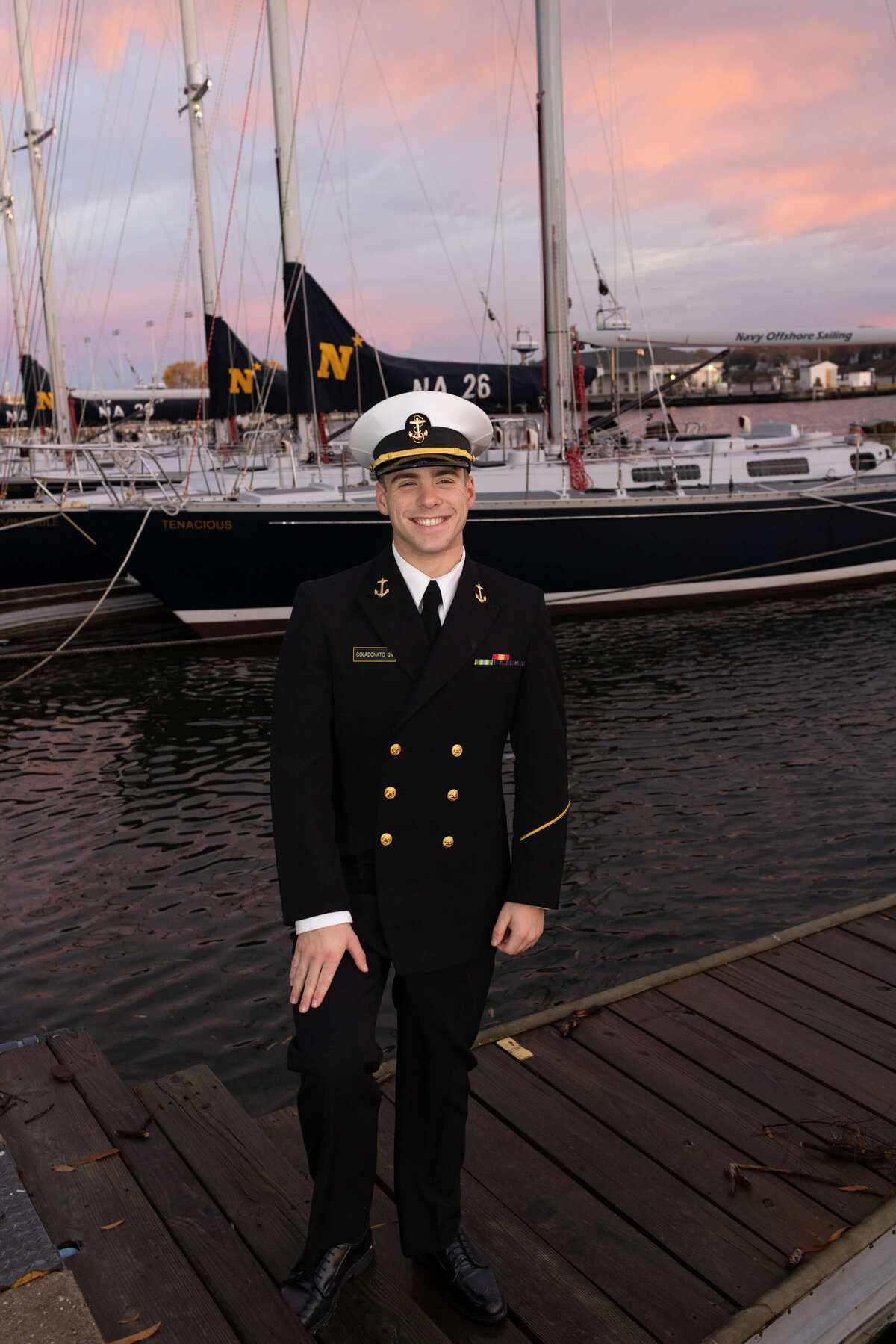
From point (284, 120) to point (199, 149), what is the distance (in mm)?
6981

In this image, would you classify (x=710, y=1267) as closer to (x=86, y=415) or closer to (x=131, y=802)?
(x=131, y=802)

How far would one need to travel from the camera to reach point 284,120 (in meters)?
16.5

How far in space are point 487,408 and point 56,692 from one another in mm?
8122

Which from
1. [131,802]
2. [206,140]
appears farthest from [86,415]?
[131,802]

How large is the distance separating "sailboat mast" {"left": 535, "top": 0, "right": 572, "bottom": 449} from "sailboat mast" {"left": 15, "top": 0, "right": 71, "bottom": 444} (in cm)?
1441

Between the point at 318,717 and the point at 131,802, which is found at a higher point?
the point at 318,717

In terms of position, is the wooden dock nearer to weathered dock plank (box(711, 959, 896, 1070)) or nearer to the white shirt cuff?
weathered dock plank (box(711, 959, 896, 1070))

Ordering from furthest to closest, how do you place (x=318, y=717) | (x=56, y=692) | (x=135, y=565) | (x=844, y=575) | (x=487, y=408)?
1. (x=844, y=575)
2. (x=487, y=408)
3. (x=135, y=565)
4. (x=56, y=692)
5. (x=318, y=717)

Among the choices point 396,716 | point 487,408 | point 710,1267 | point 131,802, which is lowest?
point 131,802

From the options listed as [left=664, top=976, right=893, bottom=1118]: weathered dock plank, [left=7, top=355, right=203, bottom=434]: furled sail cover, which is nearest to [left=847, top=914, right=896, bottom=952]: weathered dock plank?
[left=664, top=976, right=893, bottom=1118]: weathered dock plank

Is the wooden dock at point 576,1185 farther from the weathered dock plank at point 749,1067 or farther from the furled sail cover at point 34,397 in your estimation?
the furled sail cover at point 34,397

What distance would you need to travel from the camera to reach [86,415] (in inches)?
1209

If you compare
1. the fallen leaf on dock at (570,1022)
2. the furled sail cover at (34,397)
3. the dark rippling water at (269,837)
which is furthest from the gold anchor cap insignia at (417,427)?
the furled sail cover at (34,397)

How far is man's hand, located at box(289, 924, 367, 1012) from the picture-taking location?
2.23 m
